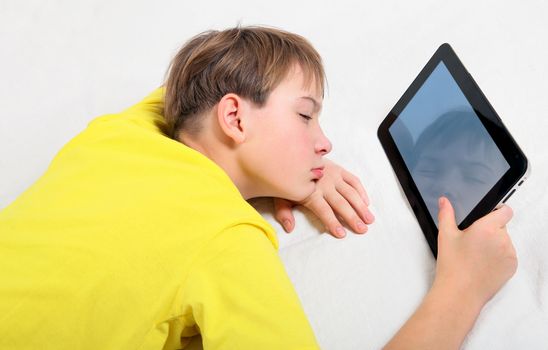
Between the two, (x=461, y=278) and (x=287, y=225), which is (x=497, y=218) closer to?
(x=461, y=278)

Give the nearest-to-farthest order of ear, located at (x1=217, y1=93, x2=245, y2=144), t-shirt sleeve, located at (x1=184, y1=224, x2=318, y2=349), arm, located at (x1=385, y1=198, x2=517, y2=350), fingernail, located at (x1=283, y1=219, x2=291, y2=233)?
t-shirt sleeve, located at (x1=184, y1=224, x2=318, y2=349), arm, located at (x1=385, y1=198, x2=517, y2=350), ear, located at (x1=217, y1=93, x2=245, y2=144), fingernail, located at (x1=283, y1=219, x2=291, y2=233)

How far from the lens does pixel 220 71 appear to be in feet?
2.80

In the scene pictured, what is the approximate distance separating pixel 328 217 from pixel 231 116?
247mm

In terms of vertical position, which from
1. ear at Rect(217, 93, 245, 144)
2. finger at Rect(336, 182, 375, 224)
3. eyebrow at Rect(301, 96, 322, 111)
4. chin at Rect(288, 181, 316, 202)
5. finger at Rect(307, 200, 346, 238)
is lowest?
finger at Rect(307, 200, 346, 238)

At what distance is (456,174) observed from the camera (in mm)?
821

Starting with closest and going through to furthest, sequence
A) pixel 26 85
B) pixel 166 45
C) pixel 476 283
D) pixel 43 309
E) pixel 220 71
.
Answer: pixel 43 309 → pixel 476 283 → pixel 220 71 → pixel 26 85 → pixel 166 45

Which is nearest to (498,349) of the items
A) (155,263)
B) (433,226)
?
(433,226)

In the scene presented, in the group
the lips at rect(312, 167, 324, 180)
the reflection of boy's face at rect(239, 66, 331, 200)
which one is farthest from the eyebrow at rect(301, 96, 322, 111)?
the lips at rect(312, 167, 324, 180)

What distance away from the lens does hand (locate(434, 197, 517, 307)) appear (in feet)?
2.43

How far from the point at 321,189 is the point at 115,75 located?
623mm

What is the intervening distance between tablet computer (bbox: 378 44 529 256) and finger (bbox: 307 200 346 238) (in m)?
0.14

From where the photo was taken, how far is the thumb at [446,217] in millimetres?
783

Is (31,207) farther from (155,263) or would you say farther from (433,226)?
(433,226)

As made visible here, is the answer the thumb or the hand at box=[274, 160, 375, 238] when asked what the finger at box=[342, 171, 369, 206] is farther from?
the thumb
